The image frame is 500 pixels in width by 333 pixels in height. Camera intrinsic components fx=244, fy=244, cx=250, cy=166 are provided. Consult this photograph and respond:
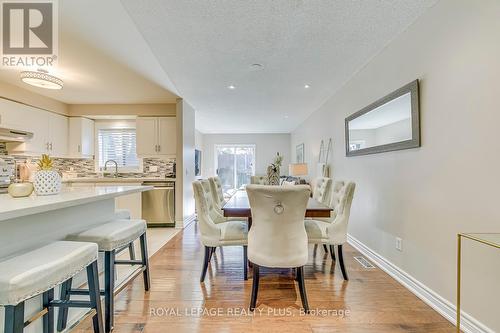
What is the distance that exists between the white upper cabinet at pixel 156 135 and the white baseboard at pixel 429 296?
3.87 meters

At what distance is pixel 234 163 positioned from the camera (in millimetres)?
9211

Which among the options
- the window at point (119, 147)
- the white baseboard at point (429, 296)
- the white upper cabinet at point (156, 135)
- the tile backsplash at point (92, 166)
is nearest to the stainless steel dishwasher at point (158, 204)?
the tile backsplash at point (92, 166)

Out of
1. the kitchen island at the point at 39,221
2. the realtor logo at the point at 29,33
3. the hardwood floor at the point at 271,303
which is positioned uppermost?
the realtor logo at the point at 29,33

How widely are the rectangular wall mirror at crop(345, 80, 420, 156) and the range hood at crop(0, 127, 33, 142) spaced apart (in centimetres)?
492

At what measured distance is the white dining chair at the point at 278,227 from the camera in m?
1.77

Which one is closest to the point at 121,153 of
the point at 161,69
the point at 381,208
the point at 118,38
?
the point at 161,69

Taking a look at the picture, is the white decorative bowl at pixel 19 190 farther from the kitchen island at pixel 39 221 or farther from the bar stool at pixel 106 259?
the bar stool at pixel 106 259

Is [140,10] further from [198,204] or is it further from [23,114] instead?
[23,114]

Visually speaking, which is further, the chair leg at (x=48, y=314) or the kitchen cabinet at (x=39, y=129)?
the kitchen cabinet at (x=39, y=129)

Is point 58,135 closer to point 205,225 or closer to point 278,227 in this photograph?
point 205,225

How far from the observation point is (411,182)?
217 cm

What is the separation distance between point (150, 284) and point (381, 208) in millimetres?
2502

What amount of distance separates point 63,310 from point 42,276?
0.81 m

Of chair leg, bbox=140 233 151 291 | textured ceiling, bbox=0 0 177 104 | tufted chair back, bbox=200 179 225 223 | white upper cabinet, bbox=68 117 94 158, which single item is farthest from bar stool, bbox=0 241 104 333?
white upper cabinet, bbox=68 117 94 158
